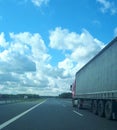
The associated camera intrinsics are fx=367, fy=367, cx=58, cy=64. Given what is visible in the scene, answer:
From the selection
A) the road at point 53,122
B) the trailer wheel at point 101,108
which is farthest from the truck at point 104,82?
the road at point 53,122

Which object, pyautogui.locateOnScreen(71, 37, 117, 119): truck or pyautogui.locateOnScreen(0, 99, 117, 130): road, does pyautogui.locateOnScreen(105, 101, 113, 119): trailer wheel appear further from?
pyautogui.locateOnScreen(0, 99, 117, 130): road

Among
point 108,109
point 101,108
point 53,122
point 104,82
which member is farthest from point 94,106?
point 53,122

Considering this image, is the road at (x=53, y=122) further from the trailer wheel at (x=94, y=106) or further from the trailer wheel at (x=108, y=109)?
the trailer wheel at (x=94, y=106)

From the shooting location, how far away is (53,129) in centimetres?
1505

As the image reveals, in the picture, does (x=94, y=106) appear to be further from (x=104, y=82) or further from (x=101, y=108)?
(x=104, y=82)

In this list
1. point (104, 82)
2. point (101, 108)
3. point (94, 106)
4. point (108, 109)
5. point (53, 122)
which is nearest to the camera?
point (53, 122)

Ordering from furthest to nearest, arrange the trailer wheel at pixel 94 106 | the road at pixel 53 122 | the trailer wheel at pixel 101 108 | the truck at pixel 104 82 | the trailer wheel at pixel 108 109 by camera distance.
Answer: the trailer wheel at pixel 94 106, the trailer wheel at pixel 101 108, the trailer wheel at pixel 108 109, the truck at pixel 104 82, the road at pixel 53 122

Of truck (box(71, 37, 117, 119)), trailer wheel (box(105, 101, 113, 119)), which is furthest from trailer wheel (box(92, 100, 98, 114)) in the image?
trailer wheel (box(105, 101, 113, 119))

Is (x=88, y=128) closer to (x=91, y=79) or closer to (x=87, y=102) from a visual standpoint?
(x=91, y=79)

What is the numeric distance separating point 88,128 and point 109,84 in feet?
20.8

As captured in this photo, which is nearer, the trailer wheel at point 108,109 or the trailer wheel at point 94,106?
the trailer wheel at point 108,109

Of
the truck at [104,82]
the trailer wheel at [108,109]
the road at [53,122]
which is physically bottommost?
the road at [53,122]

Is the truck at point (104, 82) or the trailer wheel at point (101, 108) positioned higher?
the truck at point (104, 82)

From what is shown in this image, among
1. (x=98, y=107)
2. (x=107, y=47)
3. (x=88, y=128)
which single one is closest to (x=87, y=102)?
(x=98, y=107)
